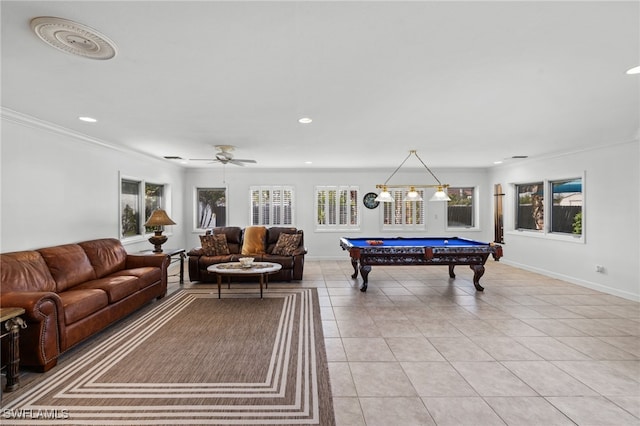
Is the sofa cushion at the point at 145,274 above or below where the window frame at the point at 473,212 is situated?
below

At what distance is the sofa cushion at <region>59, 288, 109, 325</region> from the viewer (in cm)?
287

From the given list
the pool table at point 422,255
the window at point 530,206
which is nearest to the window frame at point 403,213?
the window at point 530,206

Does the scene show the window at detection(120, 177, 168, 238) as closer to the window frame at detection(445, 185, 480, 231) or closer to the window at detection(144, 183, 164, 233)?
the window at detection(144, 183, 164, 233)

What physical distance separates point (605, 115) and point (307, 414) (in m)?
4.52

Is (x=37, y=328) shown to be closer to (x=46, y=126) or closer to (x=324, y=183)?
(x=46, y=126)

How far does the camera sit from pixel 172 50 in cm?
207

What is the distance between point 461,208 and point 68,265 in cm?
852

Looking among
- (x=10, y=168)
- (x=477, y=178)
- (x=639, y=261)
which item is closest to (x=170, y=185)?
(x=10, y=168)

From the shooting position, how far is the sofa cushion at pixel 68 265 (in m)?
3.52

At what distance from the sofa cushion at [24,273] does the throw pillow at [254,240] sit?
319 cm

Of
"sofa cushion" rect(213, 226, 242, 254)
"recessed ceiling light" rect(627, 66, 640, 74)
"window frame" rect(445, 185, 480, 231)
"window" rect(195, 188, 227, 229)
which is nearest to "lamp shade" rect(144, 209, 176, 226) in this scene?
"sofa cushion" rect(213, 226, 242, 254)

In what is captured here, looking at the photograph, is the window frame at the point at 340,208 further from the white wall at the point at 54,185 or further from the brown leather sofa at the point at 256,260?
the white wall at the point at 54,185

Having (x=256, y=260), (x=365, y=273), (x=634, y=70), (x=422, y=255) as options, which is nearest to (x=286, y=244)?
(x=256, y=260)

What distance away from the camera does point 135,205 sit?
20.2ft
